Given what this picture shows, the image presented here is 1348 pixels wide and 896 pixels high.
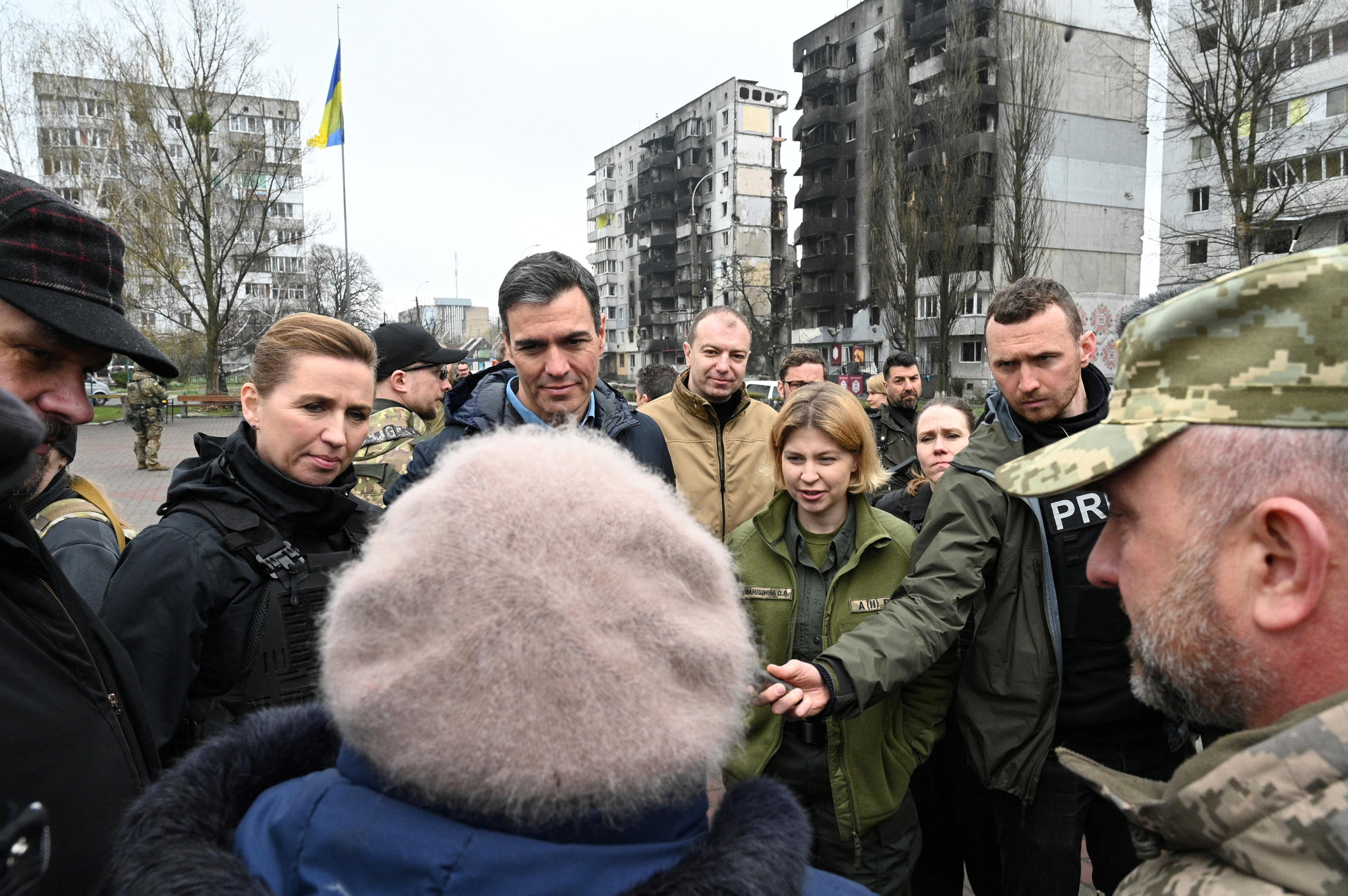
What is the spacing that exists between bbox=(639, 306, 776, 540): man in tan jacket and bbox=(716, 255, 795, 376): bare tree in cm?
4487

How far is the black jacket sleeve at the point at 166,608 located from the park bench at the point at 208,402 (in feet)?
105

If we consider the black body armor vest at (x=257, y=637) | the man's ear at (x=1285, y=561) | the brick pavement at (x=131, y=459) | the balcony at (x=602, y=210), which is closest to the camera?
the man's ear at (x=1285, y=561)

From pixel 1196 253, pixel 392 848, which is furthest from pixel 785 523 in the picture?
pixel 1196 253

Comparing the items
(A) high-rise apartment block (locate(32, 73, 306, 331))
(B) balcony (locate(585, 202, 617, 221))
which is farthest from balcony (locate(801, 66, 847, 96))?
(A) high-rise apartment block (locate(32, 73, 306, 331))

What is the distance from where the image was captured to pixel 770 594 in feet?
9.95

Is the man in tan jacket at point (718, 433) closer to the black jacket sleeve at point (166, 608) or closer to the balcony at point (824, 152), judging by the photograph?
the black jacket sleeve at point (166, 608)

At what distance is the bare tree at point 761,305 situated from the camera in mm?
55750

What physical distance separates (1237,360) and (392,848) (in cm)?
130

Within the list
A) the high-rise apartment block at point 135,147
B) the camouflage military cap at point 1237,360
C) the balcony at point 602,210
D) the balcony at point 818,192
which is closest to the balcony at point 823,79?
the balcony at point 818,192

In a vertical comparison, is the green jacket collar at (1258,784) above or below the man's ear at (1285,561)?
below

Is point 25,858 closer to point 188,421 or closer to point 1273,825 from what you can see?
point 1273,825

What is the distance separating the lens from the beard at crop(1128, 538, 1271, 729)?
1.20 meters

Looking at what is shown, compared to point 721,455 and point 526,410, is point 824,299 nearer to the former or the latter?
point 721,455

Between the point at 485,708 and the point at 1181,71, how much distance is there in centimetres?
2584
